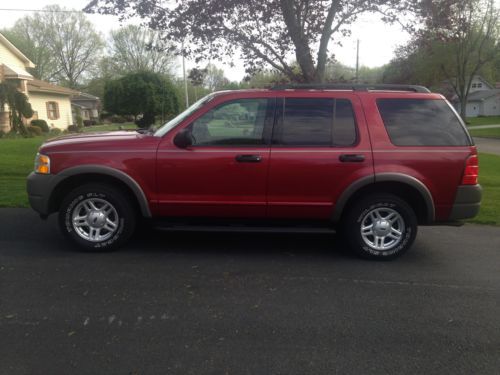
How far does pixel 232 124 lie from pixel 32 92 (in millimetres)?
29357

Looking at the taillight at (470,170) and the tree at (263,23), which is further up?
the tree at (263,23)

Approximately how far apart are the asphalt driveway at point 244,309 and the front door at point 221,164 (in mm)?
601

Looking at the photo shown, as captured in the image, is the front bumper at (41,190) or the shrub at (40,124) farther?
the shrub at (40,124)

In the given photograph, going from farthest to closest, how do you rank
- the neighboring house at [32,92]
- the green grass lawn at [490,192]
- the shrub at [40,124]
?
the shrub at [40,124]
the neighboring house at [32,92]
the green grass lawn at [490,192]

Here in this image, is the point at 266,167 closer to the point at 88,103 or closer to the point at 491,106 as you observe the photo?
the point at 88,103

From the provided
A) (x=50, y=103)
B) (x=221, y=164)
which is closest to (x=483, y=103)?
(x=50, y=103)

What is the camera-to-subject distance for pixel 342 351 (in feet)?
10.2

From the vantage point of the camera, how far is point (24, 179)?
31.8 ft

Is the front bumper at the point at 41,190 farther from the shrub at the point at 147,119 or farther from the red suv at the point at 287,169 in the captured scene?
the shrub at the point at 147,119

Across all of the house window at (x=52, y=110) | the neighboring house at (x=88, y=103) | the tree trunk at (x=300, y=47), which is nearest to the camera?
the tree trunk at (x=300, y=47)

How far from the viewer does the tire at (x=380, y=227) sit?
495cm

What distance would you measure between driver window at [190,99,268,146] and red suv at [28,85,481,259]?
0.01 m

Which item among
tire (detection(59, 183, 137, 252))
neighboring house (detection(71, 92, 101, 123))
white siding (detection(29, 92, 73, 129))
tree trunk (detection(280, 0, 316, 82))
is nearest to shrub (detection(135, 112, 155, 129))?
white siding (detection(29, 92, 73, 129))

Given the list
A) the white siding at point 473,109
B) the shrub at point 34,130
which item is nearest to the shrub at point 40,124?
the shrub at point 34,130
